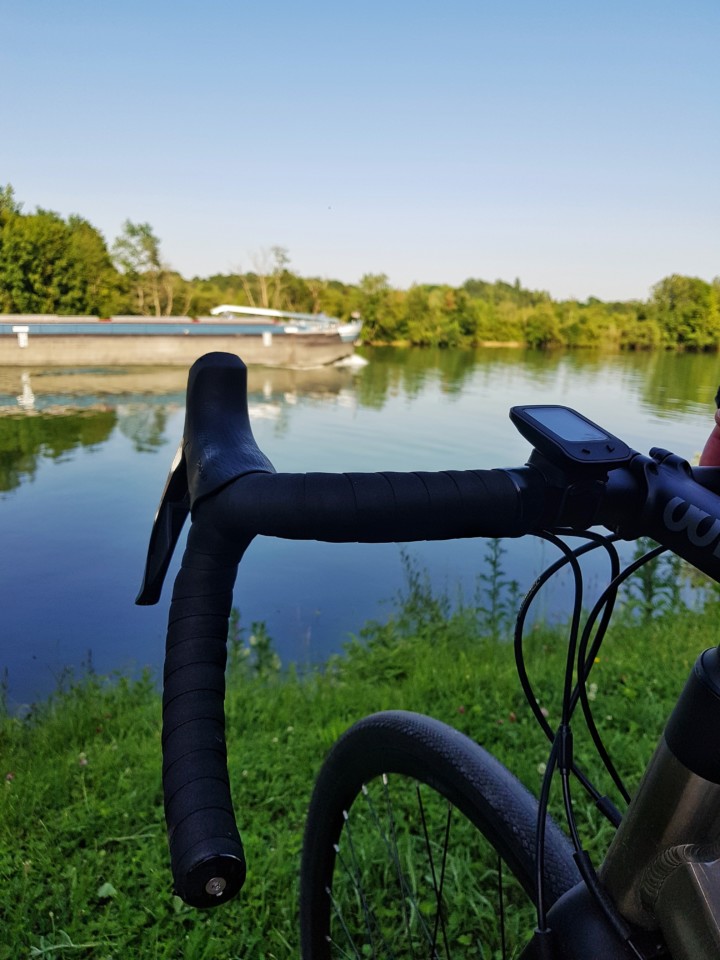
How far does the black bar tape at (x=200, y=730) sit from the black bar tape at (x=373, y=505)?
0.05 meters

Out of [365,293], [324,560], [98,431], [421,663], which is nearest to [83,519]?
[324,560]

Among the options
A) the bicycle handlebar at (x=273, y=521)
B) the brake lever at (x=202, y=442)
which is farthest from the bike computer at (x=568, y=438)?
the brake lever at (x=202, y=442)

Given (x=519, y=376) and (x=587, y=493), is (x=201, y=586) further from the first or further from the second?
(x=519, y=376)

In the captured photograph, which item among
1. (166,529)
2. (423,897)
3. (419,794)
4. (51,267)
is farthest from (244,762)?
(51,267)

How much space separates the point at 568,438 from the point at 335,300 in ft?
96.1

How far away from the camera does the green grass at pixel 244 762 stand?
1560 millimetres

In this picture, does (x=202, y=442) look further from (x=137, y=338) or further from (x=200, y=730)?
(x=137, y=338)

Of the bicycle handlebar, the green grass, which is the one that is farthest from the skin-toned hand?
the green grass

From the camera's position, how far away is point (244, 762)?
7.19 feet

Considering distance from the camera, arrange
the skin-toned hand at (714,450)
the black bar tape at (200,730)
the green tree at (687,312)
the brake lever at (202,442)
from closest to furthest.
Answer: the black bar tape at (200,730) < the brake lever at (202,442) < the skin-toned hand at (714,450) < the green tree at (687,312)

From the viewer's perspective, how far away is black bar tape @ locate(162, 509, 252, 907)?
41cm

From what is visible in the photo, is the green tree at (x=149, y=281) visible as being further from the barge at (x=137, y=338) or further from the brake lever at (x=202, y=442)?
the brake lever at (x=202, y=442)

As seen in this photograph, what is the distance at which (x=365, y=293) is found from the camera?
31.9 metres

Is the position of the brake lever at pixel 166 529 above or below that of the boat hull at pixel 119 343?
above
